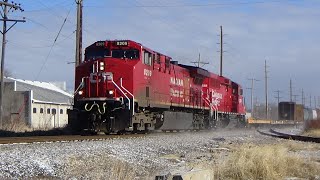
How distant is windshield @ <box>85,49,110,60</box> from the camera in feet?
66.8

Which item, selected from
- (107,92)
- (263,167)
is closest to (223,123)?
(107,92)

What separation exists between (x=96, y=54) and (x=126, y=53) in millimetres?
1462

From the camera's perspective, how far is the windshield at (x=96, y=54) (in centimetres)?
2038

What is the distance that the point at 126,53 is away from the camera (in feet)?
66.3

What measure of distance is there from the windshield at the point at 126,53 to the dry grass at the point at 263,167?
31.0 ft

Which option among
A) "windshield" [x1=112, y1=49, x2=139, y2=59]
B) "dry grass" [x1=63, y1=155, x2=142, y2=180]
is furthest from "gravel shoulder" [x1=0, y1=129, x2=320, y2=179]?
"windshield" [x1=112, y1=49, x2=139, y2=59]

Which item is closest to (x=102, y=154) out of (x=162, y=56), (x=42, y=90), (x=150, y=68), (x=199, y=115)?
(x=150, y=68)

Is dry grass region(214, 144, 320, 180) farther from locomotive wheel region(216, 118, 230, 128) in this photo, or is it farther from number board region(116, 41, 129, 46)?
locomotive wheel region(216, 118, 230, 128)

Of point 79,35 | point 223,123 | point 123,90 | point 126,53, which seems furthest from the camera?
point 223,123

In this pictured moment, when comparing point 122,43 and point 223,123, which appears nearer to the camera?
point 122,43

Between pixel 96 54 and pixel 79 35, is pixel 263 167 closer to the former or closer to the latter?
pixel 96 54

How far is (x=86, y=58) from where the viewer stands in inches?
821

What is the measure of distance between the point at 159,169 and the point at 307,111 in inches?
3053

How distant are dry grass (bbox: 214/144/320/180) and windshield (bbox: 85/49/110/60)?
403 inches
